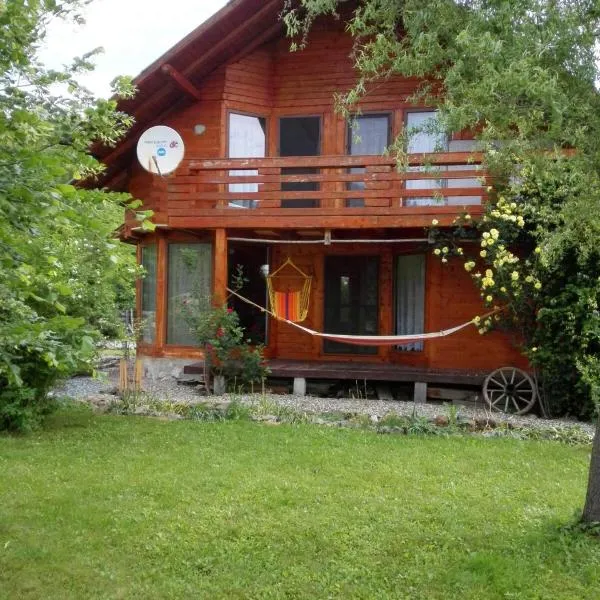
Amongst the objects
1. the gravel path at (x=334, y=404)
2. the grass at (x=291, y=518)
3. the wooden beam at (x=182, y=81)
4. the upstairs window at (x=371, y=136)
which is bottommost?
the grass at (x=291, y=518)

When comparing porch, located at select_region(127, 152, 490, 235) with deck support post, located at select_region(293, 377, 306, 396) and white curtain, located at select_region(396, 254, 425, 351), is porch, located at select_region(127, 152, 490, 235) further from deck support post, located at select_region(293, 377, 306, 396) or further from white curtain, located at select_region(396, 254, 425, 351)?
deck support post, located at select_region(293, 377, 306, 396)

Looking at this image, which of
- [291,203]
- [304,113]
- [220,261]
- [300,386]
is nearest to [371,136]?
[304,113]

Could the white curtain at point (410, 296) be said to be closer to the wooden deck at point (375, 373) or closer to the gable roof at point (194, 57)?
the wooden deck at point (375, 373)

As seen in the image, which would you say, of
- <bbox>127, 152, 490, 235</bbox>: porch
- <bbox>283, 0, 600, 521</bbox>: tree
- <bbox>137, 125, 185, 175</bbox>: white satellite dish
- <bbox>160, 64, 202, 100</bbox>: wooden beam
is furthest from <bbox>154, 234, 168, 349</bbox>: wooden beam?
<bbox>283, 0, 600, 521</bbox>: tree

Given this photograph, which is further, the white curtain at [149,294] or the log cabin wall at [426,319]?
the white curtain at [149,294]

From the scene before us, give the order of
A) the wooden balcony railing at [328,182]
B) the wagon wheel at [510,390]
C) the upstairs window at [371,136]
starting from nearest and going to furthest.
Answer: the wagon wheel at [510,390] < the wooden balcony railing at [328,182] < the upstairs window at [371,136]

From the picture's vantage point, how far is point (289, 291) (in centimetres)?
1097

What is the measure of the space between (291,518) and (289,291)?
267 inches

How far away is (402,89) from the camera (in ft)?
34.5

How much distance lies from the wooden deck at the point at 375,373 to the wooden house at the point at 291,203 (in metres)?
0.03

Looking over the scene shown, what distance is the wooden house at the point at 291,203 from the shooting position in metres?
9.64

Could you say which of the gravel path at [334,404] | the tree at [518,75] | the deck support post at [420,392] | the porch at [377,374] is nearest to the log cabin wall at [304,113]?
the porch at [377,374]

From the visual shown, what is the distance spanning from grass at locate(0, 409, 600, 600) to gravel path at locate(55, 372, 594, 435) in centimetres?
120

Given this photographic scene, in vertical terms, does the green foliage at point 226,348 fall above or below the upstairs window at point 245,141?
below
